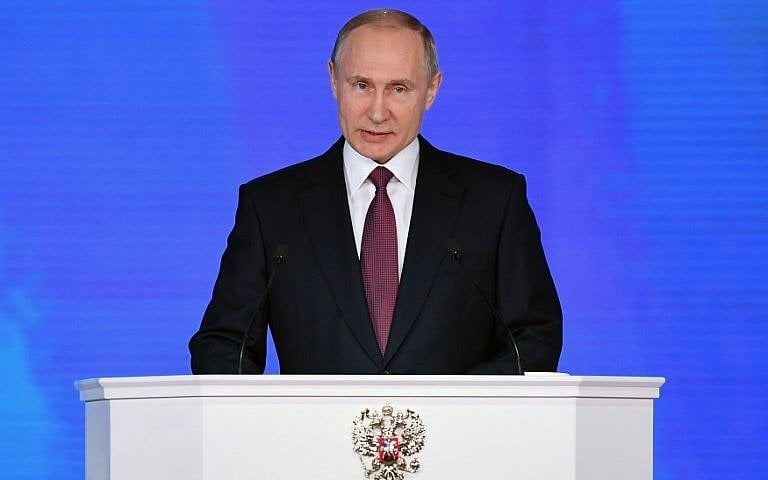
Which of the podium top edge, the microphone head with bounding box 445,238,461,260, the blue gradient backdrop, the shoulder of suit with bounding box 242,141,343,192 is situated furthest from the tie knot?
the blue gradient backdrop

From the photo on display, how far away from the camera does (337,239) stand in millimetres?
2850

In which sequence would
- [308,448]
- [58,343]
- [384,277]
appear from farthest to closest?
[58,343]
[384,277]
[308,448]

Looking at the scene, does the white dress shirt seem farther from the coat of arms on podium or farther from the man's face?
the coat of arms on podium

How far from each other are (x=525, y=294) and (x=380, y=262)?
0.29 meters

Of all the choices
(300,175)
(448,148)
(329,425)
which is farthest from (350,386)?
(448,148)

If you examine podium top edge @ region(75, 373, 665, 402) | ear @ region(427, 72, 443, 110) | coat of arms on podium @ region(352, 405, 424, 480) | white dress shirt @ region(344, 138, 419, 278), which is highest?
ear @ region(427, 72, 443, 110)

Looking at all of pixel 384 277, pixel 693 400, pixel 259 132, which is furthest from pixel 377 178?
pixel 693 400

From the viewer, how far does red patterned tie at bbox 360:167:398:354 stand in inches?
110

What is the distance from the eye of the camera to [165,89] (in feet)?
13.3

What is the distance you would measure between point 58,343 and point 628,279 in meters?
1.61

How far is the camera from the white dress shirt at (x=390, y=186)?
2.88 metres

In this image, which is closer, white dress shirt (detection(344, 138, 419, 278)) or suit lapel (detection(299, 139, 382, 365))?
suit lapel (detection(299, 139, 382, 365))

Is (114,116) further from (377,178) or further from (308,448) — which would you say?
(308,448)

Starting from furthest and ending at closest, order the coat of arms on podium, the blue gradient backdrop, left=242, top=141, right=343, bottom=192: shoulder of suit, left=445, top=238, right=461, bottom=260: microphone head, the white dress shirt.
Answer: the blue gradient backdrop
left=242, top=141, right=343, bottom=192: shoulder of suit
the white dress shirt
left=445, top=238, right=461, bottom=260: microphone head
the coat of arms on podium
